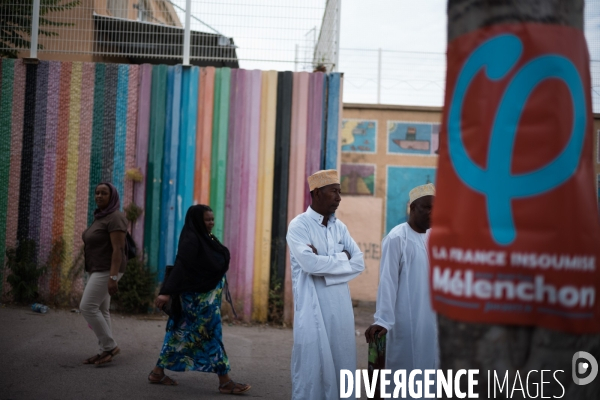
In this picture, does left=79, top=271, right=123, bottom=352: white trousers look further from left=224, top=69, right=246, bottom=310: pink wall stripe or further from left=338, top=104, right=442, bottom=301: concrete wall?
left=338, top=104, right=442, bottom=301: concrete wall

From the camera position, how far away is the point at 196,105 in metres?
8.87

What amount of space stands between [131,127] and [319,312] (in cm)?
524

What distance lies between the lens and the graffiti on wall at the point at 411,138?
12.3m

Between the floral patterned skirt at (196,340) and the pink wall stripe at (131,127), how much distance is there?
3.50 metres

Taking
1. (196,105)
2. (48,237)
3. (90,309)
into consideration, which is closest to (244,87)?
(196,105)

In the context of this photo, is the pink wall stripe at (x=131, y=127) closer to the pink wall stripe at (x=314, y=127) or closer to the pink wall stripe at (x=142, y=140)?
the pink wall stripe at (x=142, y=140)

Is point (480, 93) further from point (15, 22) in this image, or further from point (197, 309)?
point (15, 22)

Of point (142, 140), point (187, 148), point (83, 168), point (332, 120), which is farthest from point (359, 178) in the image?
point (83, 168)

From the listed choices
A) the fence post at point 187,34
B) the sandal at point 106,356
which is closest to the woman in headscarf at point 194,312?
the sandal at point 106,356

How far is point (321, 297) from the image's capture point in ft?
15.5

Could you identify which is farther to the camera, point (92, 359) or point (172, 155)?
point (172, 155)

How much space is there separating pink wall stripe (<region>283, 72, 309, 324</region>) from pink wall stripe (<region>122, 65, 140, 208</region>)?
2.22 metres

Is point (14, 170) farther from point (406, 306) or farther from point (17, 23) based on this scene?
point (406, 306)

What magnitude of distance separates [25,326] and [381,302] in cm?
498
